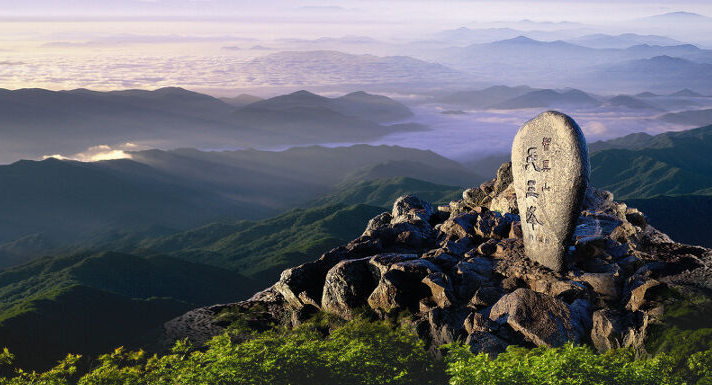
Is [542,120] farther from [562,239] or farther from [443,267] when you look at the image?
[443,267]

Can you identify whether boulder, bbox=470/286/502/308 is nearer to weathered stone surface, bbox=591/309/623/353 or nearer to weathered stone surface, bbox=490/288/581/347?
weathered stone surface, bbox=490/288/581/347

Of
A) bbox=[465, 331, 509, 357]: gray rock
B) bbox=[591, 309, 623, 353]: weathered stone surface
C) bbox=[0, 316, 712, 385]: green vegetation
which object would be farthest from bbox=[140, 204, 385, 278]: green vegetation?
bbox=[0, 316, 712, 385]: green vegetation

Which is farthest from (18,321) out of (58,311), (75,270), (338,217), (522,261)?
(338,217)

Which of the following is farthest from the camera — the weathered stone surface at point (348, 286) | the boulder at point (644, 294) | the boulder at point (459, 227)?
the boulder at point (459, 227)

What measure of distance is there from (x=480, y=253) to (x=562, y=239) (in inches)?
196

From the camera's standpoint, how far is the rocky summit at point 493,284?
22.7m

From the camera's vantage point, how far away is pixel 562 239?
25.6 metres

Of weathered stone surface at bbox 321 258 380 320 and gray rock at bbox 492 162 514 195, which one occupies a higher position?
gray rock at bbox 492 162 514 195

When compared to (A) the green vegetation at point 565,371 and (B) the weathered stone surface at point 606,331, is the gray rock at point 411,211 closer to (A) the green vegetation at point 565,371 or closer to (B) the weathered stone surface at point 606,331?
(B) the weathered stone surface at point 606,331

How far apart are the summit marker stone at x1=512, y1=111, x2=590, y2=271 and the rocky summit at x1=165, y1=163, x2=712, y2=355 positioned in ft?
3.67

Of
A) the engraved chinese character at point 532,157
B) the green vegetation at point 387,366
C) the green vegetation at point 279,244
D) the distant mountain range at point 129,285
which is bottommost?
the green vegetation at point 279,244

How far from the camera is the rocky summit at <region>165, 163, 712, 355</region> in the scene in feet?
74.4

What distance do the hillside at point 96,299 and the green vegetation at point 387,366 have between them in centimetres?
1909

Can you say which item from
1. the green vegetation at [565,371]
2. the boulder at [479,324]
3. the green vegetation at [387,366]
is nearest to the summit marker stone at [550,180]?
the boulder at [479,324]
